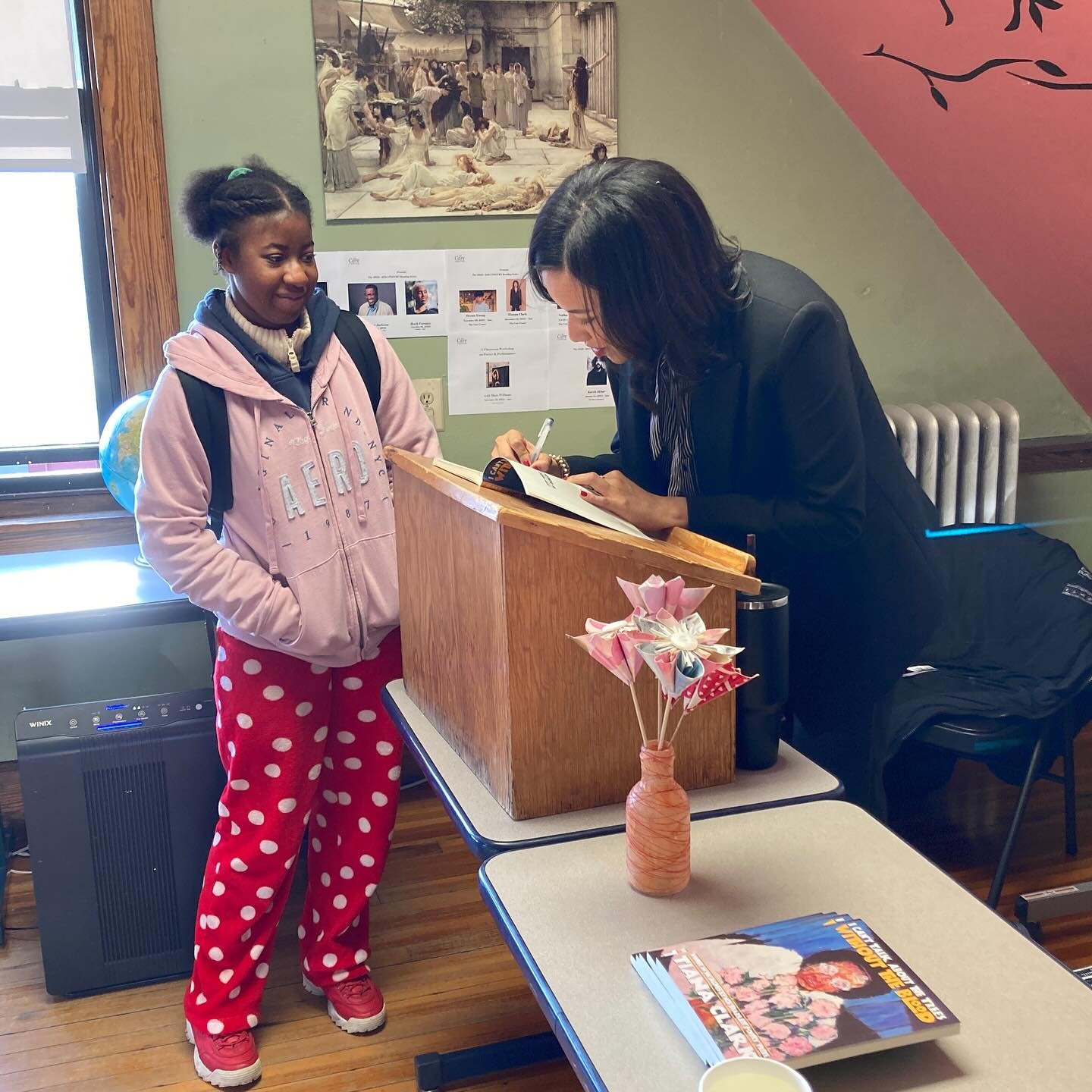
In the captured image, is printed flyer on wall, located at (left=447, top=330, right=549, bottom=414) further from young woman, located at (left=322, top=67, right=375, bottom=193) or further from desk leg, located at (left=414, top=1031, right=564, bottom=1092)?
desk leg, located at (left=414, top=1031, right=564, bottom=1092)

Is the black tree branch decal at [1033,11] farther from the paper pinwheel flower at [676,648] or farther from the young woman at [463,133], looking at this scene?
the paper pinwheel flower at [676,648]

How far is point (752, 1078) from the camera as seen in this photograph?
0.80 metres

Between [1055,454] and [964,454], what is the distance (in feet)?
1.25

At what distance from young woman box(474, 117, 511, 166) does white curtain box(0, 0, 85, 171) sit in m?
0.87

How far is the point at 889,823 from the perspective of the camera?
276 cm

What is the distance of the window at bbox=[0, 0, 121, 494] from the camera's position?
251 centimetres

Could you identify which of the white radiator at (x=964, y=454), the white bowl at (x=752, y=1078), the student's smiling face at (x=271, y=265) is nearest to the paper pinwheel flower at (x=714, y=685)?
the white bowl at (x=752, y=1078)

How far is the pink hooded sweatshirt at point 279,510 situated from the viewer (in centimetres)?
182

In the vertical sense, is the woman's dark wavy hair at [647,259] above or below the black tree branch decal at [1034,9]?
below

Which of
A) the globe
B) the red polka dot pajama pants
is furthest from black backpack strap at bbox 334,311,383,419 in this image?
the globe

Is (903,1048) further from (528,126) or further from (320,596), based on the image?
(528,126)

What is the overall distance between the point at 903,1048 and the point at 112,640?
233 cm

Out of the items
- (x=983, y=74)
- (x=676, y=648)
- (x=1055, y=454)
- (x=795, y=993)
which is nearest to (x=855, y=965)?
(x=795, y=993)

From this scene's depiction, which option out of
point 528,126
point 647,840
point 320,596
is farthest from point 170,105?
point 647,840
